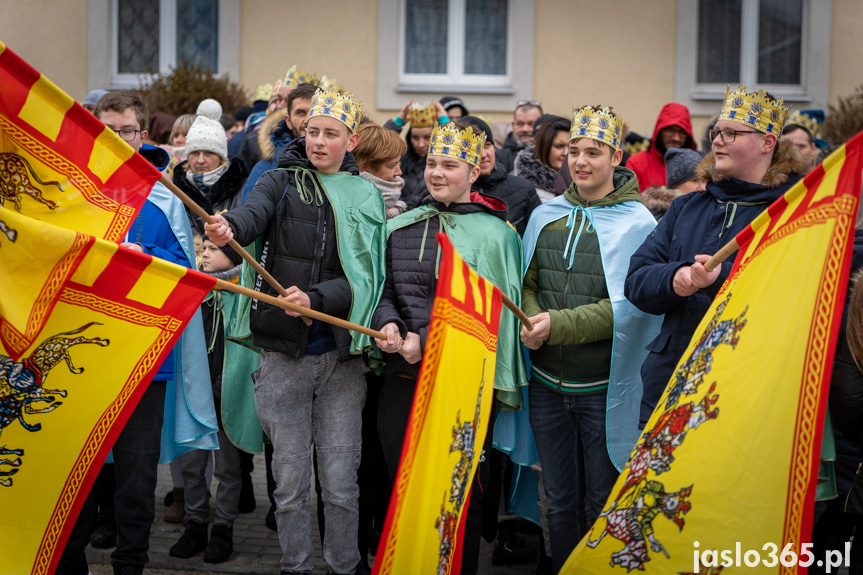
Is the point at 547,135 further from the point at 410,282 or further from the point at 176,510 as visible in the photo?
the point at 176,510

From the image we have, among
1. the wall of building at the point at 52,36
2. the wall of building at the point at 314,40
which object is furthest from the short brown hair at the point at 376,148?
the wall of building at the point at 52,36

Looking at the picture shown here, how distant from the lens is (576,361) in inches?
175

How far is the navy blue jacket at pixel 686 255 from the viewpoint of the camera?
13.1 feet

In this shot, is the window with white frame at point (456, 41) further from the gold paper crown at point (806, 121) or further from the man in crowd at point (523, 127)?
the gold paper crown at point (806, 121)

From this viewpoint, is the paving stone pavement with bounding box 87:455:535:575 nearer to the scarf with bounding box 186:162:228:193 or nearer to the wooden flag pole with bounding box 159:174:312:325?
the wooden flag pole with bounding box 159:174:312:325

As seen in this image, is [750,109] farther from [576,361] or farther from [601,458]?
[601,458]

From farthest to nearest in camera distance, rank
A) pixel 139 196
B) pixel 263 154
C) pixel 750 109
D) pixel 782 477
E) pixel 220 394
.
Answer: pixel 263 154, pixel 220 394, pixel 750 109, pixel 139 196, pixel 782 477

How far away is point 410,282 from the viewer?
4477 millimetres

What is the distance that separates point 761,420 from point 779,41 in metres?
10.2

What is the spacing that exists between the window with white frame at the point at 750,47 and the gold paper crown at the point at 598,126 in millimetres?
7708

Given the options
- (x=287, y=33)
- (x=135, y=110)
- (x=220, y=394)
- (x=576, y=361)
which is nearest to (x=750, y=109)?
(x=576, y=361)

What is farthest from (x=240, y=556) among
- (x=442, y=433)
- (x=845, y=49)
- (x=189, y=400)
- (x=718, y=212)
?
(x=845, y=49)

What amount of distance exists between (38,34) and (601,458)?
31.6ft

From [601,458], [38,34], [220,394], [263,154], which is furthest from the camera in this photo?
[38,34]
